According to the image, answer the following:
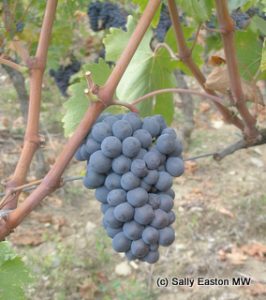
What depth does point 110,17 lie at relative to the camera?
109 inches

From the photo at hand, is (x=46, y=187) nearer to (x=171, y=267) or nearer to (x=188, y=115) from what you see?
(x=171, y=267)

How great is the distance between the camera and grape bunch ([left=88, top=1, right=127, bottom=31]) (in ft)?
8.71

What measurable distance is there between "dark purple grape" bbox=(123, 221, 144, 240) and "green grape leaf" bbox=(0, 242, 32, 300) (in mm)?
332

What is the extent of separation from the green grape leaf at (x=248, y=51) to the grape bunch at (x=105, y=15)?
4.23 ft

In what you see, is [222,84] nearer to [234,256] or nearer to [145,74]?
[145,74]

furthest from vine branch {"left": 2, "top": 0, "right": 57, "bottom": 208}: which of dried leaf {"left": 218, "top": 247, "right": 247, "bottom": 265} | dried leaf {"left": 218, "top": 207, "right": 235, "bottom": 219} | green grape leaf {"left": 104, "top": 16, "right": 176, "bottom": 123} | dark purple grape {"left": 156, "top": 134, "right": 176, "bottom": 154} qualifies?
dried leaf {"left": 218, "top": 207, "right": 235, "bottom": 219}

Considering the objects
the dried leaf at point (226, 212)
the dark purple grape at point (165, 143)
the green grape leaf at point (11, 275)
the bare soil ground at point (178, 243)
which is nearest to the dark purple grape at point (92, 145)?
the dark purple grape at point (165, 143)

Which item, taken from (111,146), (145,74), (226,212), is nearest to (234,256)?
(226,212)

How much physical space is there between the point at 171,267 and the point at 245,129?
150cm

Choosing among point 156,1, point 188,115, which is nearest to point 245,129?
point 156,1

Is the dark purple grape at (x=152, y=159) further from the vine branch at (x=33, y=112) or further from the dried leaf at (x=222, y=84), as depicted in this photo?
Result: the dried leaf at (x=222, y=84)

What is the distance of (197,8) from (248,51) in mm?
400

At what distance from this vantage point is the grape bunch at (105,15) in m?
2.66

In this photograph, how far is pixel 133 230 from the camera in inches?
33.1
